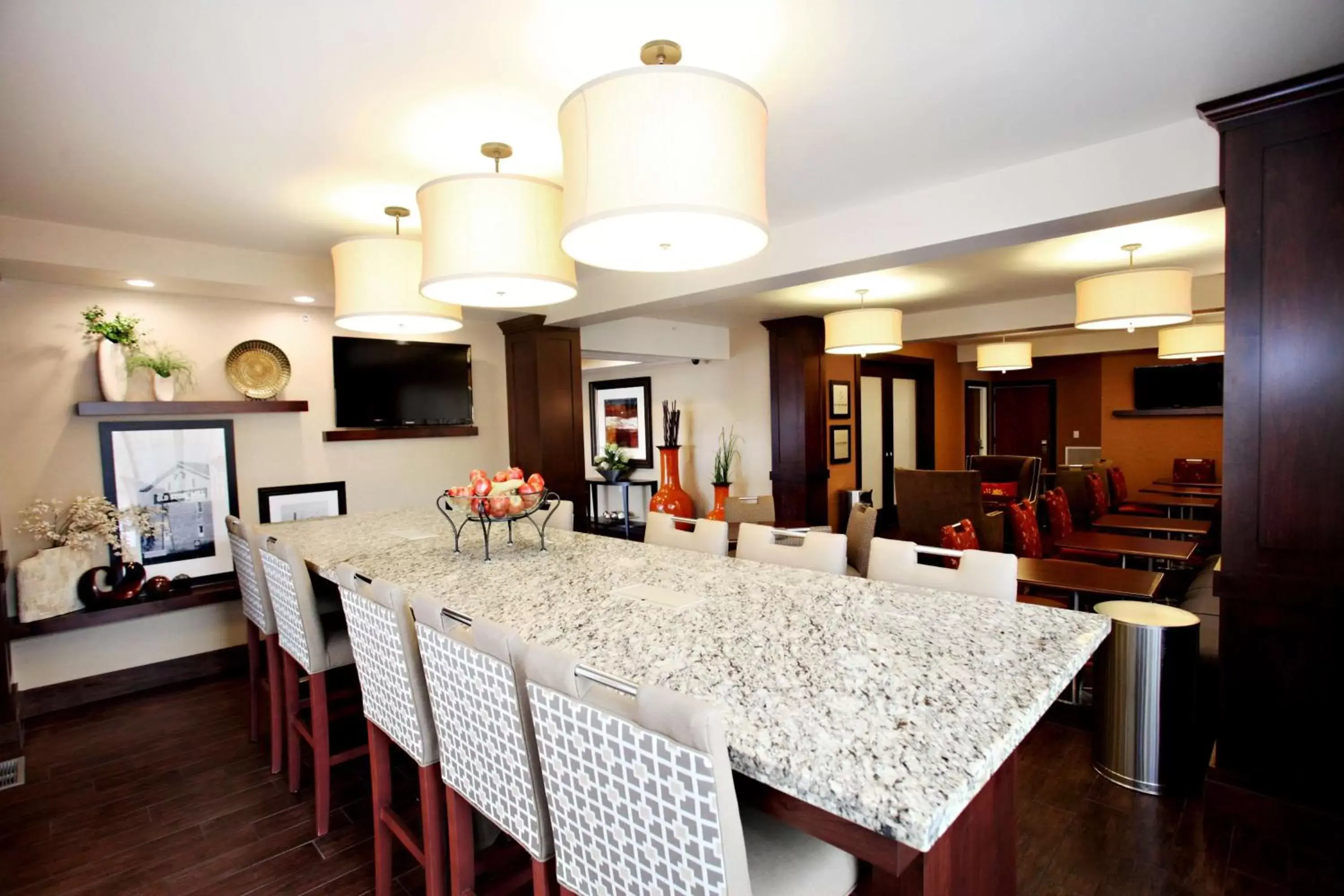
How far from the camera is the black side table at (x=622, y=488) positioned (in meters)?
7.78

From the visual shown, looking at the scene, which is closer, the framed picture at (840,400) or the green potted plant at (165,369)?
the green potted plant at (165,369)

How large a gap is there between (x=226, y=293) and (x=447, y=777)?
345 centimetres

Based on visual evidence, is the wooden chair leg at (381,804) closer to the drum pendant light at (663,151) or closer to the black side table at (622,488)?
the drum pendant light at (663,151)

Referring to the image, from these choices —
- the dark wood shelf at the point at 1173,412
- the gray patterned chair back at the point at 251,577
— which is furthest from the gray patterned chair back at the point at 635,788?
the dark wood shelf at the point at 1173,412

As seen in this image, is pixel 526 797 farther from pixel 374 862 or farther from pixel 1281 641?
pixel 1281 641

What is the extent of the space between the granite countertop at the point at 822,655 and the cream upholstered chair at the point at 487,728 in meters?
0.20

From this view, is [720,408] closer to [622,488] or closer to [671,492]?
[671,492]

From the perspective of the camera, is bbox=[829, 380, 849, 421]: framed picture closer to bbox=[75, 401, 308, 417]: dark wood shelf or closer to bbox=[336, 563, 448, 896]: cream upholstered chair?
bbox=[75, 401, 308, 417]: dark wood shelf

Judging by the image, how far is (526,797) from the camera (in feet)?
3.94

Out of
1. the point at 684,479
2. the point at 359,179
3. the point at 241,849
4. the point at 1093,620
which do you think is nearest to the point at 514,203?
the point at 359,179

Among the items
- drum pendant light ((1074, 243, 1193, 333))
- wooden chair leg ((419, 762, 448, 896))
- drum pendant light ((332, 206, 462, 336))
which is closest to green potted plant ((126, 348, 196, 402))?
drum pendant light ((332, 206, 462, 336))

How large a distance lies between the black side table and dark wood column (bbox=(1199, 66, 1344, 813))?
5.92 metres

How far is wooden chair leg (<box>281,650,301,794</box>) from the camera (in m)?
2.43

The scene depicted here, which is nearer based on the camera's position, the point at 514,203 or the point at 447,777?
the point at 447,777
